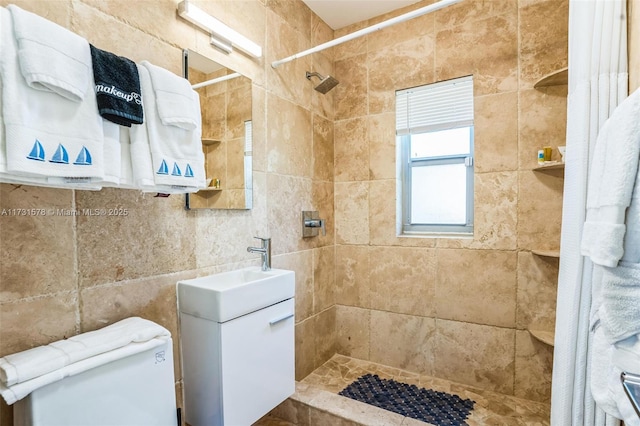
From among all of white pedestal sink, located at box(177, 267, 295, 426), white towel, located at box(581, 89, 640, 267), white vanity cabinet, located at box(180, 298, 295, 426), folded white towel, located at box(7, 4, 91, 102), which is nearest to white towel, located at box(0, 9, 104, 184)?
folded white towel, located at box(7, 4, 91, 102)

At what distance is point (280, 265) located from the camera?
2031mm

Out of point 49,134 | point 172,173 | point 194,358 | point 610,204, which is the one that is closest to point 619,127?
point 610,204

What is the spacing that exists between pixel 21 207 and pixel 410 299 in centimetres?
216

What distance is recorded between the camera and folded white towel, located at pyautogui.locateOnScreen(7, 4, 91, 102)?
2.66 ft

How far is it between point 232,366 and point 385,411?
95 cm

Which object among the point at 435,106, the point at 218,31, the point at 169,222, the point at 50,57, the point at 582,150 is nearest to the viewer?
the point at 50,57

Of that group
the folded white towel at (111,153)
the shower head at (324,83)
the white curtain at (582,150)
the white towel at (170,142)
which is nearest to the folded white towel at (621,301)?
the white curtain at (582,150)

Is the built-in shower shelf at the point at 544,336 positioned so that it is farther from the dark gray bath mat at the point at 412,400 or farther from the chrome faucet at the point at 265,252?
the chrome faucet at the point at 265,252

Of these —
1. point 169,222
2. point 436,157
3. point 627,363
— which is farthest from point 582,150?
point 169,222

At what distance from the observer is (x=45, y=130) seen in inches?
33.6

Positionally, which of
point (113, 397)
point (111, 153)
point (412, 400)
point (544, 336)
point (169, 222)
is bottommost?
point (412, 400)

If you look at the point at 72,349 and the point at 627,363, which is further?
the point at 72,349

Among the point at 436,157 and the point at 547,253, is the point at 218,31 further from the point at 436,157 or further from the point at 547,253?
the point at 547,253

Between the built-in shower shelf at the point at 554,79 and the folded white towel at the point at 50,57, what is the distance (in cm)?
211
